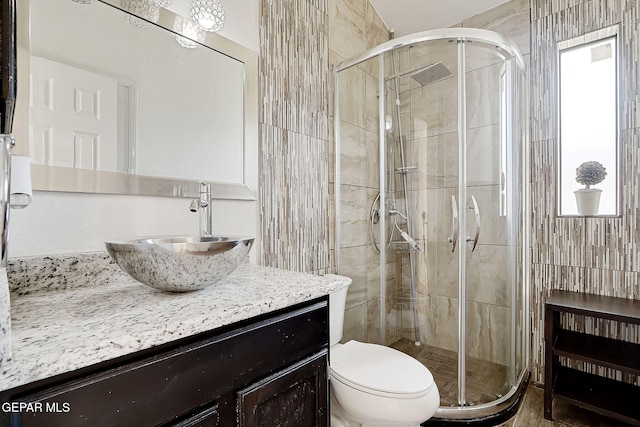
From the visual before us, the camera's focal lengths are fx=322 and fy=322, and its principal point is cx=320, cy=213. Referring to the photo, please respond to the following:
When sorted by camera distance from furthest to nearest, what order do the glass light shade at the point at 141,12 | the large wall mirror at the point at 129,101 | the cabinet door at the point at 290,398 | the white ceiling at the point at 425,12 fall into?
the white ceiling at the point at 425,12 → the glass light shade at the point at 141,12 → the large wall mirror at the point at 129,101 → the cabinet door at the point at 290,398

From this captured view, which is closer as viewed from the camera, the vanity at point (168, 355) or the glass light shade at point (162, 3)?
the vanity at point (168, 355)

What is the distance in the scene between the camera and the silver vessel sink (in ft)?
2.53

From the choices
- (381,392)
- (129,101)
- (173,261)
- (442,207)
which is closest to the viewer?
(173,261)

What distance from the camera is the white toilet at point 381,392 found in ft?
3.98

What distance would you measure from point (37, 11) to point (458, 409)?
2389mm

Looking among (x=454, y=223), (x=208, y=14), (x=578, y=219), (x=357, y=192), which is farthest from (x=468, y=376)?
(x=208, y=14)

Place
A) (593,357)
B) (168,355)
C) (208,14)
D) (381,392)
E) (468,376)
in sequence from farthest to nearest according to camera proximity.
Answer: (468,376)
(593,357)
(208,14)
(381,392)
(168,355)

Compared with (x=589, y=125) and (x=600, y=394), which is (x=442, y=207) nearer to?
(x=589, y=125)

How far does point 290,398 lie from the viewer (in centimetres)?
85

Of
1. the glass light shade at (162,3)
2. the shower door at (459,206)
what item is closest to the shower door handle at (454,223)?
the shower door at (459,206)

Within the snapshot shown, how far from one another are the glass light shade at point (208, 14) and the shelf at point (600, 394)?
8.08 feet

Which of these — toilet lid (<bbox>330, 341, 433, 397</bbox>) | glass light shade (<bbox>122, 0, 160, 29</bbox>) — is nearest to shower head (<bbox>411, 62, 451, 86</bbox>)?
glass light shade (<bbox>122, 0, 160, 29</bbox>)

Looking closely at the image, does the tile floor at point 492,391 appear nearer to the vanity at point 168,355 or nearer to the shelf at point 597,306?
the shelf at point 597,306

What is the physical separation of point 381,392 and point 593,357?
1196 millimetres
